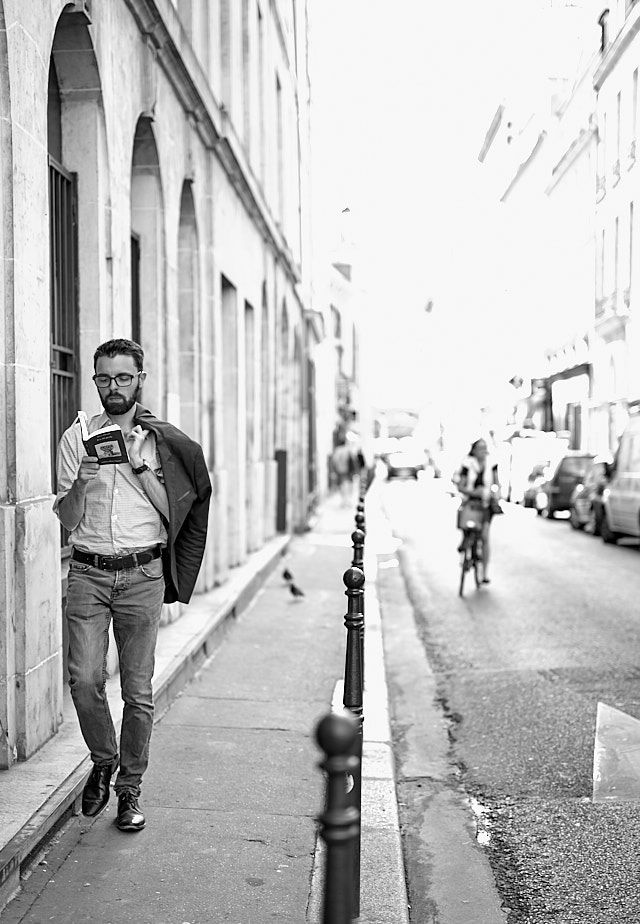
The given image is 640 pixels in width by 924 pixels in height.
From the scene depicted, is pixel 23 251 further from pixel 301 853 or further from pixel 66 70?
pixel 301 853

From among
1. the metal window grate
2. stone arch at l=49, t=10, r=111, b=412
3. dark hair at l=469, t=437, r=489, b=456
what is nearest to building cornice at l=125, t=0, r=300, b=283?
stone arch at l=49, t=10, r=111, b=412

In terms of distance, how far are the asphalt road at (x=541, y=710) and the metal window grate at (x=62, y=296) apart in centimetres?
313

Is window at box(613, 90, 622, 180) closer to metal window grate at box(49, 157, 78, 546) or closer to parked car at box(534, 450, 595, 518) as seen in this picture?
parked car at box(534, 450, 595, 518)

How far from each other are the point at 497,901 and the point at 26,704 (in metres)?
2.28

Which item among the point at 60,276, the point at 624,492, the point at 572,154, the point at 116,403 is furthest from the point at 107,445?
the point at 572,154

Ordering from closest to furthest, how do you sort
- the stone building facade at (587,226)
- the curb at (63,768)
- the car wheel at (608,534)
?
1. the curb at (63,768)
2. the car wheel at (608,534)
3. the stone building facade at (587,226)

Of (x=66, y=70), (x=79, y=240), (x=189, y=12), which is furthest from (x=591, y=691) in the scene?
(x=189, y=12)

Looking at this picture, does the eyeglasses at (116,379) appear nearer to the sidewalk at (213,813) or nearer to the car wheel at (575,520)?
the sidewalk at (213,813)

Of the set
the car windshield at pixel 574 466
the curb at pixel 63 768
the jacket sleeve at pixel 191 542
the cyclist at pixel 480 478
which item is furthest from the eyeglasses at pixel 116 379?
the car windshield at pixel 574 466

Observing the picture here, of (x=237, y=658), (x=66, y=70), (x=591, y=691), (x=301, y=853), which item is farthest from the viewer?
(x=237, y=658)

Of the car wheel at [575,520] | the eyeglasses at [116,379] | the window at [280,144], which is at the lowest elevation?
the car wheel at [575,520]

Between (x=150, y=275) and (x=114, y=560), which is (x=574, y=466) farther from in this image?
(x=114, y=560)

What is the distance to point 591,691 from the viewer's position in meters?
8.37

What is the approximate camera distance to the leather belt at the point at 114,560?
15.8ft
